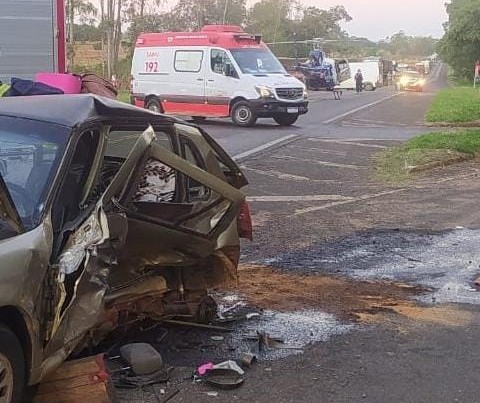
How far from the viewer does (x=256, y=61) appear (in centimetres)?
2439

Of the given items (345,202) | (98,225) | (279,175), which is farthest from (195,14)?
(98,225)

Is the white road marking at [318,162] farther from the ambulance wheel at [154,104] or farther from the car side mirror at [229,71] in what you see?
the ambulance wheel at [154,104]

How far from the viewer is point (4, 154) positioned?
15.1 feet

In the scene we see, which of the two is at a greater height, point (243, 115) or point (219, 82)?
point (219, 82)

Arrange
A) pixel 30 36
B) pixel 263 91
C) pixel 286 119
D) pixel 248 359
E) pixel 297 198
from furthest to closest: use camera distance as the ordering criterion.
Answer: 1. pixel 286 119
2. pixel 263 91
3. pixel 297 198
4. pixel 30 36
5. pixel 248 359

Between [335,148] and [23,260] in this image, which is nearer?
[23,260]

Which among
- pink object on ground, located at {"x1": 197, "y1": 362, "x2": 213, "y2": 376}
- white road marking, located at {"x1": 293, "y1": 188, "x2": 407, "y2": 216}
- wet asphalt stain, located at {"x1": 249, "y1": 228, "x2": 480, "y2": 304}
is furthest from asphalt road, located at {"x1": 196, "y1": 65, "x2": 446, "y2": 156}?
pink object on ground, located at {"x1": 197, "y1": 362, "x2": 213, "y2": 376}

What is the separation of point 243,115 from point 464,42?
4593 cm

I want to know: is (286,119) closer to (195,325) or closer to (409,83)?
(195,325)

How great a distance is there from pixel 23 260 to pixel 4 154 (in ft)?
3.27

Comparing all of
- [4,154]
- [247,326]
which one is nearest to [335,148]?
[247,326]

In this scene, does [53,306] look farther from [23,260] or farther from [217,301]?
[217,301]

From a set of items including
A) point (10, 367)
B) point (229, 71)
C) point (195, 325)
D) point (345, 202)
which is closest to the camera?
point (10, 367)

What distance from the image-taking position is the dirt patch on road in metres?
6.18
